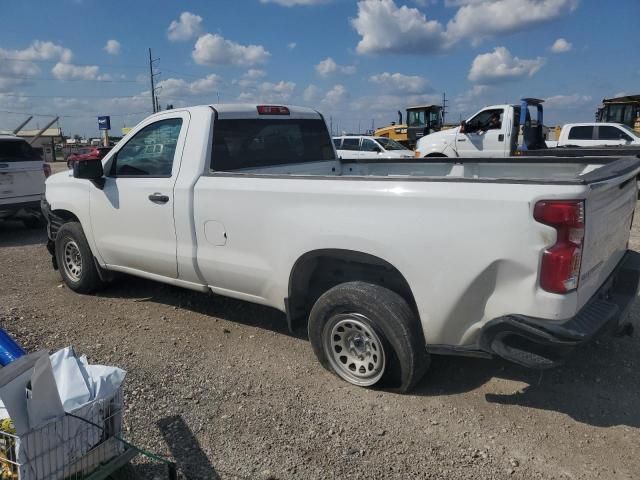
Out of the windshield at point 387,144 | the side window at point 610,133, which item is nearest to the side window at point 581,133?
the side window at point 610,133

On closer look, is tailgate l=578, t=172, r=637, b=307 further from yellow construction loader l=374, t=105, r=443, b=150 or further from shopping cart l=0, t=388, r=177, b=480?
yellow construction loader l=374, t=105, r=443, b=150

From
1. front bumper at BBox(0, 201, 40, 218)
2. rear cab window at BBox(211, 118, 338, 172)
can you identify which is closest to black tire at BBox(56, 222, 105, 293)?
rear cab window at BBox(211, 118, 338, 172)

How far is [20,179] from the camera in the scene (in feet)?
29.4

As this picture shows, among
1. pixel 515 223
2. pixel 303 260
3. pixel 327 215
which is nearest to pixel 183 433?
pixel 303 260

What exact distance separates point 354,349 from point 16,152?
8.01m

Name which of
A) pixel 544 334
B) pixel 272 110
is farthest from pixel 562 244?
pixel 272 110

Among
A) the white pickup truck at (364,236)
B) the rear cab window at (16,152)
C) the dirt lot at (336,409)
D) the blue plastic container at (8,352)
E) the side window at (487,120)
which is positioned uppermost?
the side window at (487,120)

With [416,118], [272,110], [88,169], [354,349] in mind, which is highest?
[416,118]

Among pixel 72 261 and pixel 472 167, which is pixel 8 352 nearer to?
pixel 72 261

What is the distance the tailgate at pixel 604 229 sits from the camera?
9.18 feet

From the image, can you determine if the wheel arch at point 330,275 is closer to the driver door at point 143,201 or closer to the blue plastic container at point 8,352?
the driver door at point 143,201

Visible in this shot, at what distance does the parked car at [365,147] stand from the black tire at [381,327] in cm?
1484

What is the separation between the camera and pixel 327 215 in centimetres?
340

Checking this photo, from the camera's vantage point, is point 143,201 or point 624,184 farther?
point 143,201
